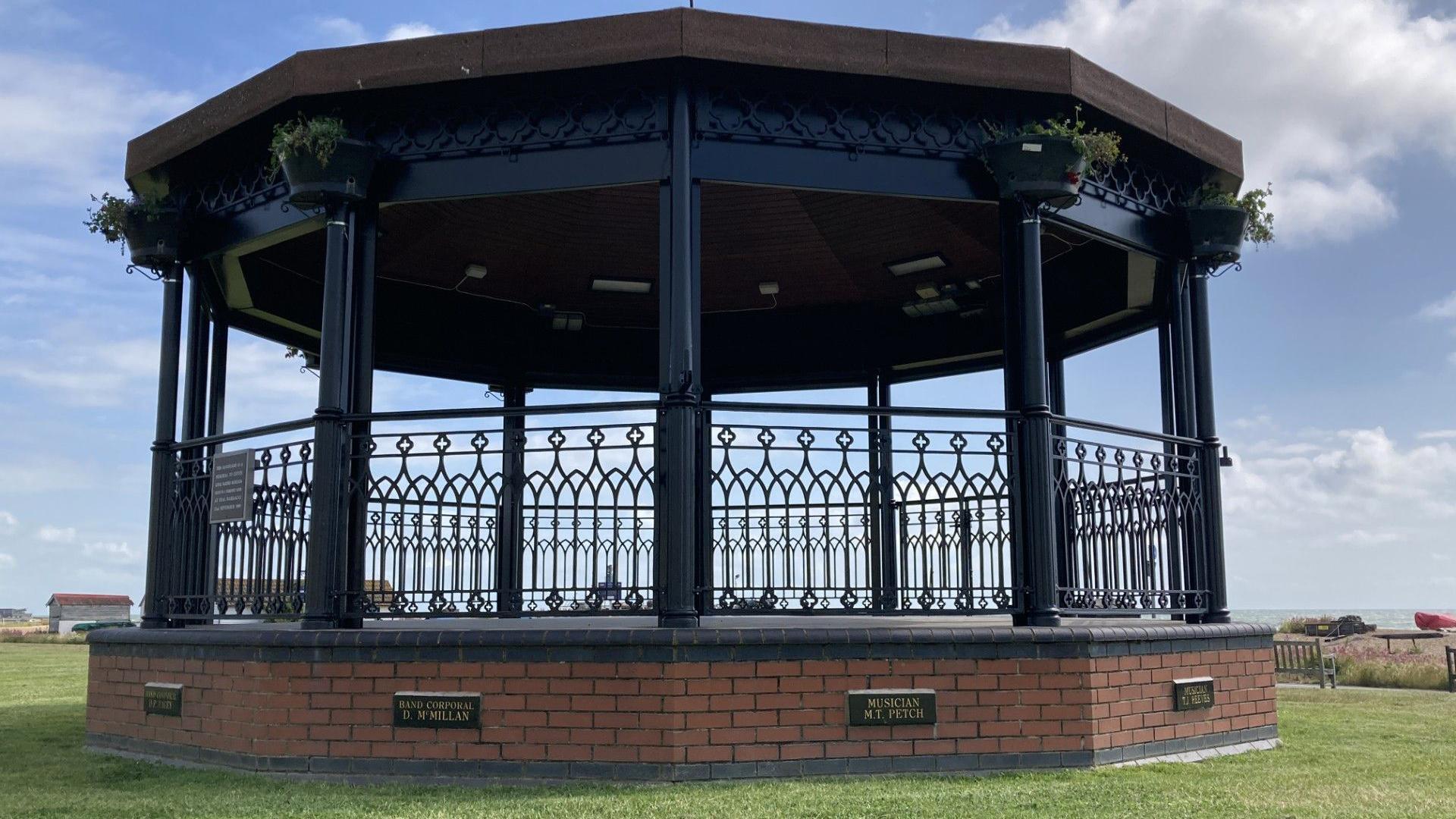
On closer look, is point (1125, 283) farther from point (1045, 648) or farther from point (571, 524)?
point (571, 524)

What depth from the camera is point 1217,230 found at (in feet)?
28.5

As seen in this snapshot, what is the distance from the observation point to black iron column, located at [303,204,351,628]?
7.11m

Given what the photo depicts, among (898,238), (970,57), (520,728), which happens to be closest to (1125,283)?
(898,238)

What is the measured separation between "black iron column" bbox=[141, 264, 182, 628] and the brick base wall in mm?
1648

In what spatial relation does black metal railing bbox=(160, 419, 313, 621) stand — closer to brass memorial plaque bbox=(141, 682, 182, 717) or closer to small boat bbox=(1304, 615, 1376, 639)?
brass memorial plaque bbox=(141, 682, 182, 717)

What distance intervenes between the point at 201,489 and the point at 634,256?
3890mm

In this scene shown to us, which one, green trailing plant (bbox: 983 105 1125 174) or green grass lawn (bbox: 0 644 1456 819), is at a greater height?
green trailing plant (bbox: 983 105 1125 174)

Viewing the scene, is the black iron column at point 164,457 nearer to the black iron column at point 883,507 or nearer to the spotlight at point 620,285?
the spotlight at point 620,285

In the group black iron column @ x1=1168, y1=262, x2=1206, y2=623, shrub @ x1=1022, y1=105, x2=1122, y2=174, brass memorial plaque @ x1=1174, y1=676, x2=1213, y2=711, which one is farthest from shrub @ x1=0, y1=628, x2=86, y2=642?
shrub @ x1=1022, y1=105, x2=1122, y2=174

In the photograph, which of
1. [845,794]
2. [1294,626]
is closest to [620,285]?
[845,794]

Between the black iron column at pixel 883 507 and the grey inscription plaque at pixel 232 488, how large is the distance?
151 inches

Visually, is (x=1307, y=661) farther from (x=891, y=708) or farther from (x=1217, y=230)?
(x=891, y=708)

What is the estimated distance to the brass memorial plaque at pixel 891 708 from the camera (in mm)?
6527

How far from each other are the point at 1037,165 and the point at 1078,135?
310 millimetres
